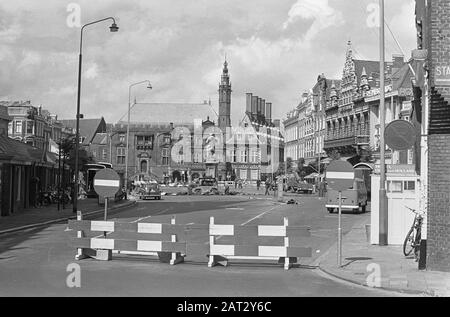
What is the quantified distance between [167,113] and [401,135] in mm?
133751

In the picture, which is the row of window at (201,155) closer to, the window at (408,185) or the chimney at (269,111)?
the chimney at (269,111)

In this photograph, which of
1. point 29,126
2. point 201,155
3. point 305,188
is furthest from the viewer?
point 201,155

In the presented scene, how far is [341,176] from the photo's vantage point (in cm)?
1380

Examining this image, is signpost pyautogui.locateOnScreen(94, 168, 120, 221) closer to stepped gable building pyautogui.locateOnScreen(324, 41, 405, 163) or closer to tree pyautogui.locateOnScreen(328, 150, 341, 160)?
stepped gable building pyautogui.locateOnScreen(324, 41, 405, 163)

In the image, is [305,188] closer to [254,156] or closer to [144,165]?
[144,165]

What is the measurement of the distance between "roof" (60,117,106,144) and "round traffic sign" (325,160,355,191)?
142 m

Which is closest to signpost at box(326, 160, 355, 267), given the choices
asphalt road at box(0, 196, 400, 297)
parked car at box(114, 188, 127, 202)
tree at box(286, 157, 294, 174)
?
asphalt road at box(0, 196, 400, 297)

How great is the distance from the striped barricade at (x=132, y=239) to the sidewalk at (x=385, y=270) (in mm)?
3505

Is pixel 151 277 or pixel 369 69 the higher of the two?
pixel 369 69

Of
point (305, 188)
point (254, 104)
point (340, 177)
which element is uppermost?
point (254, 104)

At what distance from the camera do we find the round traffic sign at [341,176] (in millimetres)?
13773

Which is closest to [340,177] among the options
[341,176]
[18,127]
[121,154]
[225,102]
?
[341,176]
